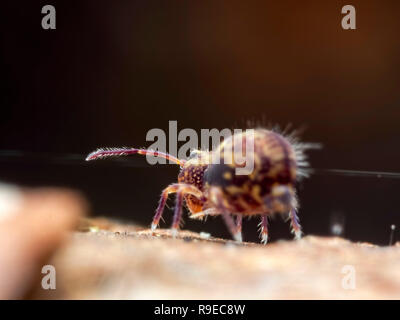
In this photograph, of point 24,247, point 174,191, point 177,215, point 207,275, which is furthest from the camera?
point 174,191

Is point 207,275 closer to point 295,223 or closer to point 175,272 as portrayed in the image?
point 175,272

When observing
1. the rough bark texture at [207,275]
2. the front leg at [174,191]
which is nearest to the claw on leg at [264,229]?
the front leg at [174,191]

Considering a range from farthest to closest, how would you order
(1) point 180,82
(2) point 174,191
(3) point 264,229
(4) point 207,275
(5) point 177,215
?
(1) point 180,82, (3) point 264,229, (2) point 174,191, (5) point 177,215, (4) point 207,275

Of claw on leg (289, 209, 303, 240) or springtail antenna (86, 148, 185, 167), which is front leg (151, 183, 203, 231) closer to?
springtail antenna (86, 148, 185, 167)

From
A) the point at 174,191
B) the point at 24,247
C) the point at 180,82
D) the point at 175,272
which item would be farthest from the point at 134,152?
the point at 180,82

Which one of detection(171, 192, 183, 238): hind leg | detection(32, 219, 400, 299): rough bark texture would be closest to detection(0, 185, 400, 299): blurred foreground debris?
detection(32, 219, 400, 299): rough bark texture

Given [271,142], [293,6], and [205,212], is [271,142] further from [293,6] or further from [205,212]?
[293,6]

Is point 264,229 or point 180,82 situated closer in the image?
point 264,229

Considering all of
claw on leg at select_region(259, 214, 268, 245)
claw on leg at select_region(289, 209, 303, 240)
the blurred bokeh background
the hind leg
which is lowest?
claw on leg at select_region(259, 214, 268, 245)
